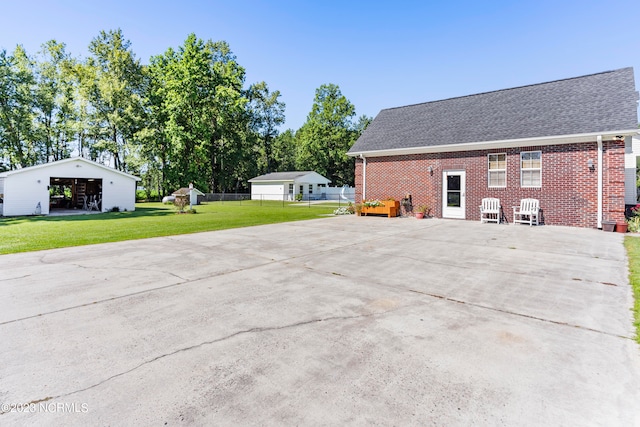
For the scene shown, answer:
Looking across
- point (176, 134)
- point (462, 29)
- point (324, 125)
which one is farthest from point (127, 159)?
point (462, 29)

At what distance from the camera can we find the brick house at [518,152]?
11281 mm

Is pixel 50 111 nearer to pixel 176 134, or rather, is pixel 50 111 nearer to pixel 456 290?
pixel 176 134

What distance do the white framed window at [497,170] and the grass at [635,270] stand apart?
15.9 ft

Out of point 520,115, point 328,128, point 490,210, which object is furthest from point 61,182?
point 328,128

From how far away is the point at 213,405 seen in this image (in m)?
2.11

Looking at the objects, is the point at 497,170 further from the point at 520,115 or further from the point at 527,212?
the point at 520,115

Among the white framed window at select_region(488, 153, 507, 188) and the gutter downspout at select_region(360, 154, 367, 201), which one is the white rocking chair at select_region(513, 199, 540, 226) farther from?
the gutter downspout at select_region(360, 154, 367, 201)

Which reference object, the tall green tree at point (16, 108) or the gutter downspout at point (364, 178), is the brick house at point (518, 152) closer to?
the gutter downspout at point (364, 178)

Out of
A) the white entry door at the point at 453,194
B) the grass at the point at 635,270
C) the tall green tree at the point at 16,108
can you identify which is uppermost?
the tall green tree at the point at 16,108

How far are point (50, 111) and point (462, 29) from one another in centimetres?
3809

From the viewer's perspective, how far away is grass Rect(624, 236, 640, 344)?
357 cm

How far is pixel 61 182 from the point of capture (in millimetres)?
23141

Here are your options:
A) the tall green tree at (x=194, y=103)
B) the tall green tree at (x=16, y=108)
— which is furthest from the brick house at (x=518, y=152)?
the tall green tree at (x=16, y=108)

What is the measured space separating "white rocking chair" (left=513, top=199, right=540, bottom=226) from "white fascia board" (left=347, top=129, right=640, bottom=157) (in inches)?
94.3
